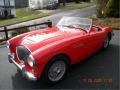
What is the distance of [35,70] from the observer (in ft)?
15.9

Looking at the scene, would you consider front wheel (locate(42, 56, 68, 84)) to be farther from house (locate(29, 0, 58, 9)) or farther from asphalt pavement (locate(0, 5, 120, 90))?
house (locate(29, 0, 58, 9))

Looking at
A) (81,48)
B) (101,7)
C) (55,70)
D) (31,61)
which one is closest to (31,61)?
(31,61)

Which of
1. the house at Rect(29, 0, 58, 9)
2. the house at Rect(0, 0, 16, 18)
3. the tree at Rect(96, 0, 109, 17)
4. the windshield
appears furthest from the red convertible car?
the house at Rect(29, 0, 58, 9)

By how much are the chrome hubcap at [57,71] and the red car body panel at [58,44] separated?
0.27 metres

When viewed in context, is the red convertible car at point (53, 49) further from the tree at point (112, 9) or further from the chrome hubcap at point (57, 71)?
the tree at point (112, 9)

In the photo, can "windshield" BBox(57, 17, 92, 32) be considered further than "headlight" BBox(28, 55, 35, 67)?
Yes

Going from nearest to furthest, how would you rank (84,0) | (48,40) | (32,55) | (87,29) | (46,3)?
(32,55) < (48,40) < (87,29) < (46,3) < (84,0)

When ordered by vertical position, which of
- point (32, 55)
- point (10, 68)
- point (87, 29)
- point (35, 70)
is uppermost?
point (87, 29)

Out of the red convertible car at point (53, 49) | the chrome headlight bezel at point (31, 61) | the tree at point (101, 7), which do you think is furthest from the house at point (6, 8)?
the chrome headlight bezel at point (31, 61)

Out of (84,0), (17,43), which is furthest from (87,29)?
(84,0)

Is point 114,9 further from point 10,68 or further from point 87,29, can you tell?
point 10,68

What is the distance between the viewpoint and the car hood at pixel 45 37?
5.33m

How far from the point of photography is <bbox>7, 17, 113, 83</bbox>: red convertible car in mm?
4879

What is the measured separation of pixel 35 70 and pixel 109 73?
84.4 inches
